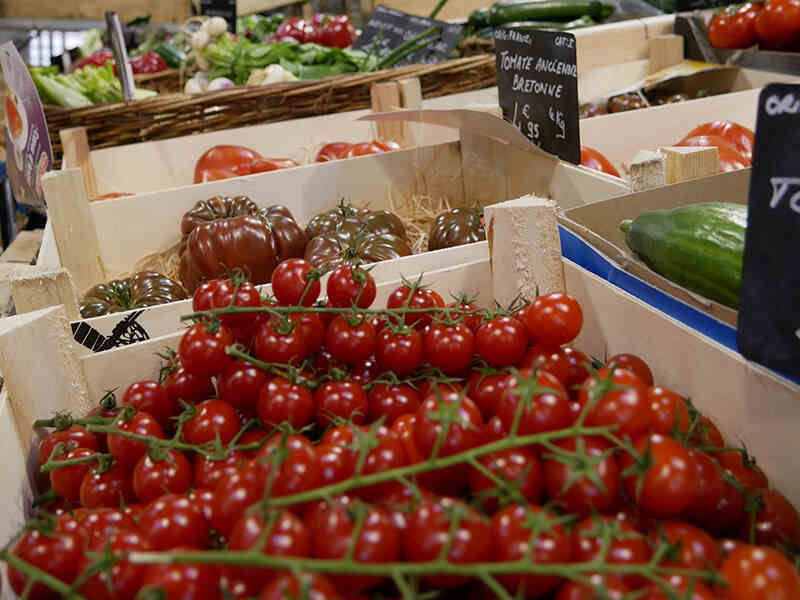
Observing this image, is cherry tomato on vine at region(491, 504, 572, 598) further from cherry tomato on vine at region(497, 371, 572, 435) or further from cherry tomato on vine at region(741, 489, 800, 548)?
cherry tomato on vine at region(741, 489, 800, 548)

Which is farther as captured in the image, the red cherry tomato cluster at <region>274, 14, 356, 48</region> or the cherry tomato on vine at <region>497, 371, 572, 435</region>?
the red cherry tomato cluster at <region>274, 14, 356, 48</region>

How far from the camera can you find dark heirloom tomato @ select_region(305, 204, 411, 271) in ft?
5.68

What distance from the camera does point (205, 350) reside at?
1.04 meters

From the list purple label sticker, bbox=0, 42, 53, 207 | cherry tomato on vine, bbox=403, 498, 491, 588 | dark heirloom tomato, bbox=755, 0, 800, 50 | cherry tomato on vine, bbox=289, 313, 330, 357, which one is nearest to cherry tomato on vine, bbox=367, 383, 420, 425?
cherry tomato on vine, bbox=289, 313, 330, 357

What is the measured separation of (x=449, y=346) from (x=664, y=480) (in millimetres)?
387

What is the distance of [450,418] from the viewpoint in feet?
2.59

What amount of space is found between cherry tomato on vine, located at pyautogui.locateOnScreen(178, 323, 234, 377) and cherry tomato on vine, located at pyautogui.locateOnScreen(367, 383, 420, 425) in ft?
0.70

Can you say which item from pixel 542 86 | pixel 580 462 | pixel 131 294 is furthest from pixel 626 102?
pixel 580 462

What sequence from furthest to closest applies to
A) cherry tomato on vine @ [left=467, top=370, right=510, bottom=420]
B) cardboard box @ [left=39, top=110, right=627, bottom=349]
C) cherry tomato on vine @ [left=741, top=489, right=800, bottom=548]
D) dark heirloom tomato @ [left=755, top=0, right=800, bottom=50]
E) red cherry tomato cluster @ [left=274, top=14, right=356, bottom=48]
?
red cherry tomato cluster @ [left=274, top=14, right=356, bottom=48], dark heirloom tomato @ [left=755, top=0, right=800, bottom=50], cardboard box @ [left=39, top=110, right=627, bottom=349], cherry tomato on vine @ [left=467, top=370, right=510, bottom=420], cherry tomato on vine @ [left=741, top=489, right=800, bottom=548]

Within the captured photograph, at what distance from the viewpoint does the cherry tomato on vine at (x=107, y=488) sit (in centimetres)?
99

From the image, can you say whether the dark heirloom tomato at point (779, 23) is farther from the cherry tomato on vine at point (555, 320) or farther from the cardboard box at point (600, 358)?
the cherry tomato on vine at point (555, 320)

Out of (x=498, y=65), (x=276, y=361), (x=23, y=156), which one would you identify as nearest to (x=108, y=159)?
(x=23, y=156)

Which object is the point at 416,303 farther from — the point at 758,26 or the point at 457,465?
the point at 758,26

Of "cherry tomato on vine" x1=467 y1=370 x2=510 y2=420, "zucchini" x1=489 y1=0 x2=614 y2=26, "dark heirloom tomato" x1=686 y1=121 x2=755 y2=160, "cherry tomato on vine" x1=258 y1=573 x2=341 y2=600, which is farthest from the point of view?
"zucchini" x1=489 y1=0 x2=614 y2=26
